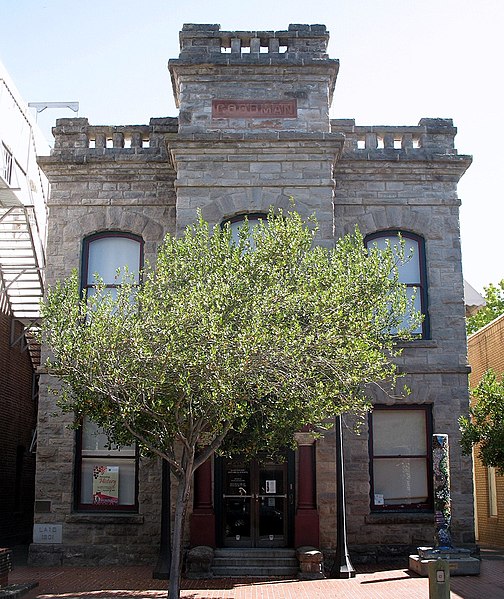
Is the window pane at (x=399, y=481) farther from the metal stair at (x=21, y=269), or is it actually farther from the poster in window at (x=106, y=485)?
the metal stair at (x=21, y=269)

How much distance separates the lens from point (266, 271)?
13.4 metres

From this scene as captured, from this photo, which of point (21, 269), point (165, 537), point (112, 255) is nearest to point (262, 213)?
point (112, 255)

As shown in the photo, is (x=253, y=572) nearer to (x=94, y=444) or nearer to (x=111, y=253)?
(x=94, y=444)

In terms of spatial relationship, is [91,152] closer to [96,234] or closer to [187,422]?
[96,234]

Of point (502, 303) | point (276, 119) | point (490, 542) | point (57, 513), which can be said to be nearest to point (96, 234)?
point (276, 119)

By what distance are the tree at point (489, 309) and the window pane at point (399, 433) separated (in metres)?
19.9

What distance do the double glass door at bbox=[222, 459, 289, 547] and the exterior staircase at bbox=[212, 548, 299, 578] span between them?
15.2 inches

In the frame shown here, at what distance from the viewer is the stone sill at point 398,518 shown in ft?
57.8

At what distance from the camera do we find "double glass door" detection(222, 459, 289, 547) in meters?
17.3

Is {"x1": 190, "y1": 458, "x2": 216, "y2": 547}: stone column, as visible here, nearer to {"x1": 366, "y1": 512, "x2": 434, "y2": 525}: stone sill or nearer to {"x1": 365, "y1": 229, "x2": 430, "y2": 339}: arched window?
{"x1": 366, "y1": 512, "x2": 434, "y2": 525}: stone sill

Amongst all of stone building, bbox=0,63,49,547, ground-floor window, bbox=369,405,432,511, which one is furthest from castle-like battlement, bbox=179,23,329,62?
ground-floor window, bbox=369,405,432,511

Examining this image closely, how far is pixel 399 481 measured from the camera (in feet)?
59.5

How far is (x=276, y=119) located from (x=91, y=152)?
14.4ft

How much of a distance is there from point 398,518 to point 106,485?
20.7ft
